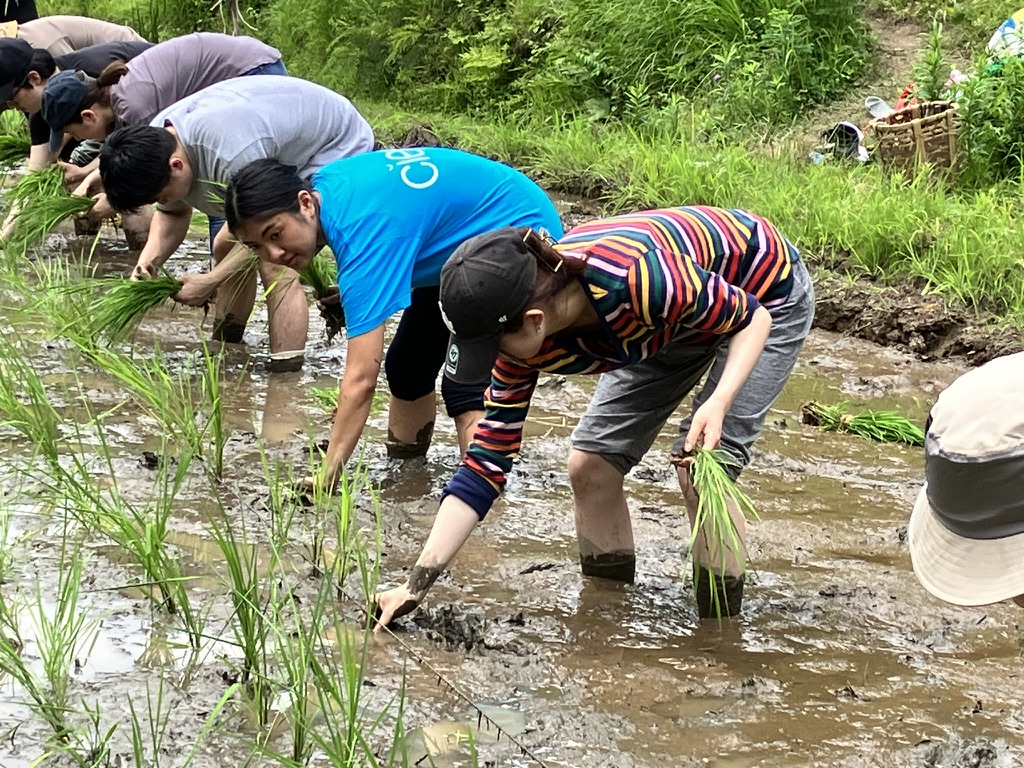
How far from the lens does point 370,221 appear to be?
11.0ft

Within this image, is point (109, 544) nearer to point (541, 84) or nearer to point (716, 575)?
point (716, 575)

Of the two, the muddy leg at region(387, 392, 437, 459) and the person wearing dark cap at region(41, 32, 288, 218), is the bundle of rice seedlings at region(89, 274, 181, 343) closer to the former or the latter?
the person wearing dark cap at region(41, 32, 288, 218)

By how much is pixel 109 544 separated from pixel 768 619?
5.46 feet

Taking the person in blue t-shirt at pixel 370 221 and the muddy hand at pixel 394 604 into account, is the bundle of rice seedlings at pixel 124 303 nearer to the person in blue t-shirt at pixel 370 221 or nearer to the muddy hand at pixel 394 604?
the person in blue t-shirt at pixel 370 221

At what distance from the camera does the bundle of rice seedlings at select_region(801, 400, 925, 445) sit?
172 inches

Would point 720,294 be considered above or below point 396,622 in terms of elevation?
above

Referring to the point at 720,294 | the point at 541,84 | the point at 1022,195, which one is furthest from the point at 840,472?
the point at 541,84

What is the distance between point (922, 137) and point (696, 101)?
225cm

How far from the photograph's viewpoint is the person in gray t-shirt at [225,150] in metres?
4.07

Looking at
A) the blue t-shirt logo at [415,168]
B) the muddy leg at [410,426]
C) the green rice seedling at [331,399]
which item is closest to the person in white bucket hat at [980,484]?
the blue t-shirt logo at [415,168]

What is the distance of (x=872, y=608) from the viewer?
10.5 ft

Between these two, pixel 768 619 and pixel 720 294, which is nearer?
pixel 720 294

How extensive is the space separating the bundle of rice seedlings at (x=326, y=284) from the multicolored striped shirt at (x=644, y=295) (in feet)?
5.82

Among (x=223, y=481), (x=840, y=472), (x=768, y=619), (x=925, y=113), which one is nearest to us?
(x=768, y=619)
